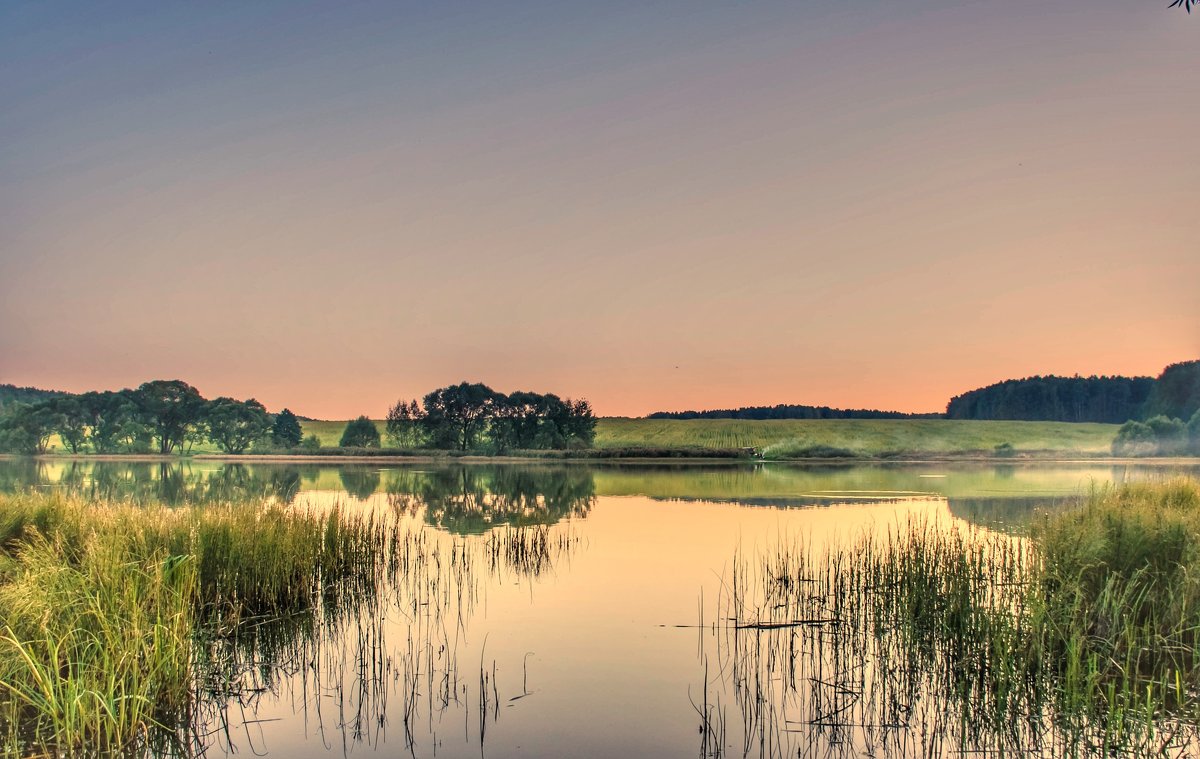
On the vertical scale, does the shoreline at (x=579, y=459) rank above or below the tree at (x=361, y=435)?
below

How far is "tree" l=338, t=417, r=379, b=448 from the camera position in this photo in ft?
279

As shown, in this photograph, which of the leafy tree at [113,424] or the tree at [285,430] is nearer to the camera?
the leafy tree at [113,424]

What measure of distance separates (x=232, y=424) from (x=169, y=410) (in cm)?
627

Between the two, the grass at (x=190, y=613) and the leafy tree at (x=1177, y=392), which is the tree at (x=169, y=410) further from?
the leafy tree at (x=1177, y=392)

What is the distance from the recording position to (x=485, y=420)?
83750mm

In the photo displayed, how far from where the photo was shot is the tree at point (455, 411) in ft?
271

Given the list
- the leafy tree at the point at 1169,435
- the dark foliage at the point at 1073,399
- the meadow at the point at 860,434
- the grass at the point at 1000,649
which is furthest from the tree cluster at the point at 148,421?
the dark foliage at the point at 1073,399

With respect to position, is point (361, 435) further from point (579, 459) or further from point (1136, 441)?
point (1136, 441)

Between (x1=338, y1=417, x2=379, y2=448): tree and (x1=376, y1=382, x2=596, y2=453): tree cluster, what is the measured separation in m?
2.79

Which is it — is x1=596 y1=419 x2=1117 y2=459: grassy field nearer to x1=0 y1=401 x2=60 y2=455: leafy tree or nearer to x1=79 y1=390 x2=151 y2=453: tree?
x1=79 y1=390 x2=151 y2=453: tree

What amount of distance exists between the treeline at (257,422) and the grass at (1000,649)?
232 feet

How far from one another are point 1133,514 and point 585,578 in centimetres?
828

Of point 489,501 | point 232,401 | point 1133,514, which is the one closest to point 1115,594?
point 1133,514

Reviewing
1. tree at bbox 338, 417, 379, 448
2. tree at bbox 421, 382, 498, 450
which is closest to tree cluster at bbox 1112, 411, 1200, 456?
tree at bbox 421, 382, 498, 450
